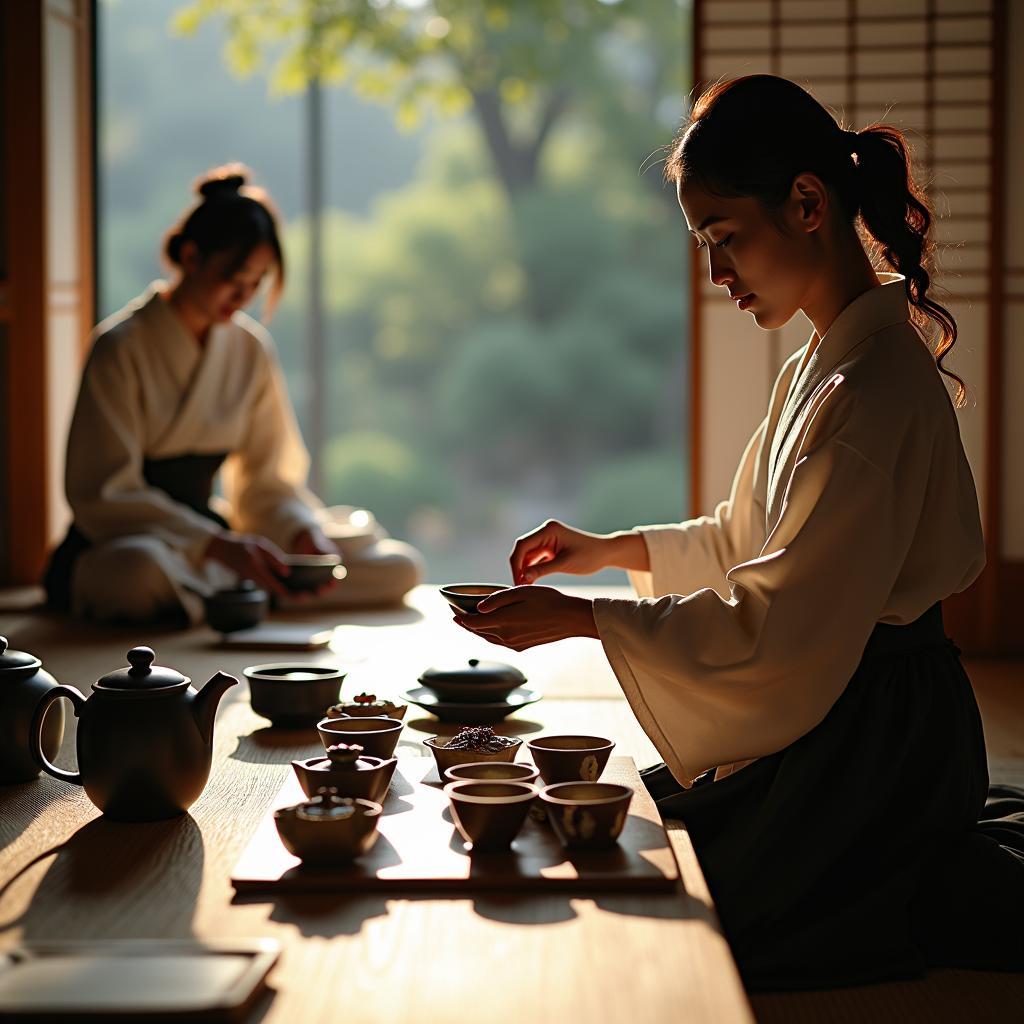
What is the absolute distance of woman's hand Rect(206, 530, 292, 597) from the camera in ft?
13.4

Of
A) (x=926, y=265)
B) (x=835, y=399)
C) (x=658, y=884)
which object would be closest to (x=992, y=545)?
(x=926, y=265)

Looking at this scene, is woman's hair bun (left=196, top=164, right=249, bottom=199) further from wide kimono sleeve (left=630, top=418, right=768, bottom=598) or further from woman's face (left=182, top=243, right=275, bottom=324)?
wide kimono sleeve (left=630, top=418, right=768, bottom=598)

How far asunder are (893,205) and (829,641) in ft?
2.37

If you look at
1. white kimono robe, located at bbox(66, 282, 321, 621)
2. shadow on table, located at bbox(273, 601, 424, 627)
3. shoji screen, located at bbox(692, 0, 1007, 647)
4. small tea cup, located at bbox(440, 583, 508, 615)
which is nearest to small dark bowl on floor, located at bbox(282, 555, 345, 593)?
shadow on table, located at bbox(273, 601, 424, 627)

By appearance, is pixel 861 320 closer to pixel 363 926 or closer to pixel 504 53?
pixel 363 926

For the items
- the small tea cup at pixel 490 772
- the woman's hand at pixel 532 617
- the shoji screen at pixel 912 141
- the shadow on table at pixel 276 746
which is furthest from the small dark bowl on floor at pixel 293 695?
the shoji screen at pixel 912 141

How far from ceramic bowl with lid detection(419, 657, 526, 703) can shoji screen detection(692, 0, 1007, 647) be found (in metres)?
2.79

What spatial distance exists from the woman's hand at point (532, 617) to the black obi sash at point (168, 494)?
313 centimetres

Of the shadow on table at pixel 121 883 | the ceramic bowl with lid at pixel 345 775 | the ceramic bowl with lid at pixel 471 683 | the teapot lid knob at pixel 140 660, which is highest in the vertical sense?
the teapot lid knob at pixel 140 660

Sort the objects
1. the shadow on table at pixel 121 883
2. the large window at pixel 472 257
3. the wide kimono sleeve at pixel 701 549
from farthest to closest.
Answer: the large window at pixel 472 257 < the wide kimono sleeve at pixel 701 549 < the shadow on table at pixel 121 883

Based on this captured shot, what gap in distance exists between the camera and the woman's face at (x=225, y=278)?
4.51 m

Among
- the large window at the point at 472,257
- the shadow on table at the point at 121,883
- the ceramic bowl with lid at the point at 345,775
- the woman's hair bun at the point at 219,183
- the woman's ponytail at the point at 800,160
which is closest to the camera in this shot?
the shadow on table at the point at 121,883

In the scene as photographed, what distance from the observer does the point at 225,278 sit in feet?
14.8

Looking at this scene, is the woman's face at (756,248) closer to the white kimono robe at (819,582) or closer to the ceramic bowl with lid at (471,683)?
the white kimono robe at (819,582)
